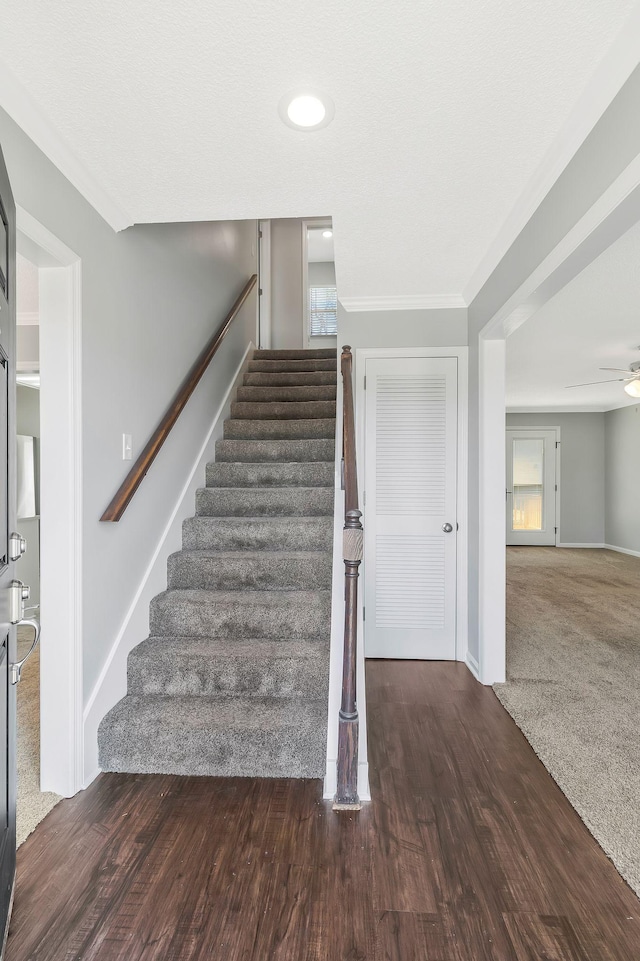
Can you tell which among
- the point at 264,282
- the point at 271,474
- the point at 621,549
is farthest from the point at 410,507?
the point at 621,549

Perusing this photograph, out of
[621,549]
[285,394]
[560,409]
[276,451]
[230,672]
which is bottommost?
[621,549]

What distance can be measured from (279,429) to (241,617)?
1.70 meters

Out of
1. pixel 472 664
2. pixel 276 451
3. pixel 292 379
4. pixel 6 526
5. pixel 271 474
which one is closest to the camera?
pixel 6 526

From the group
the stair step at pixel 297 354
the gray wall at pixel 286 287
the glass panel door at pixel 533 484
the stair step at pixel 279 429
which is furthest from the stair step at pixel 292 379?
the glass panel door at pixel 533 484

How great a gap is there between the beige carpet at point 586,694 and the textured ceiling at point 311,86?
232 cm

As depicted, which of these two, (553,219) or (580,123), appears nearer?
(580,123)

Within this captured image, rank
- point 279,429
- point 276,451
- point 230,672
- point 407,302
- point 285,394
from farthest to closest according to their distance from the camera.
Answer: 1. point 285,394
2. point 279,429
3. point 276,451
4. point 407,302
5. point 230,672

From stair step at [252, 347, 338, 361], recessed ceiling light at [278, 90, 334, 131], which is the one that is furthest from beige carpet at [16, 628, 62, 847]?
stair step at [252, 347, 338, 361]

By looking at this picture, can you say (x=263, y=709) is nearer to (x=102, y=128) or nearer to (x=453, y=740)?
(x=453, y=740)

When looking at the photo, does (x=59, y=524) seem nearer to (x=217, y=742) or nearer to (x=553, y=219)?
(x=217, y=742)

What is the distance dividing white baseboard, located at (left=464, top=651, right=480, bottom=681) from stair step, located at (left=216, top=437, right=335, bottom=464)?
1.56m

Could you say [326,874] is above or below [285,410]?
below

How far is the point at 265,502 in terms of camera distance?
3.16 m

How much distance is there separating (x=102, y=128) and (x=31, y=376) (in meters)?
2.78
